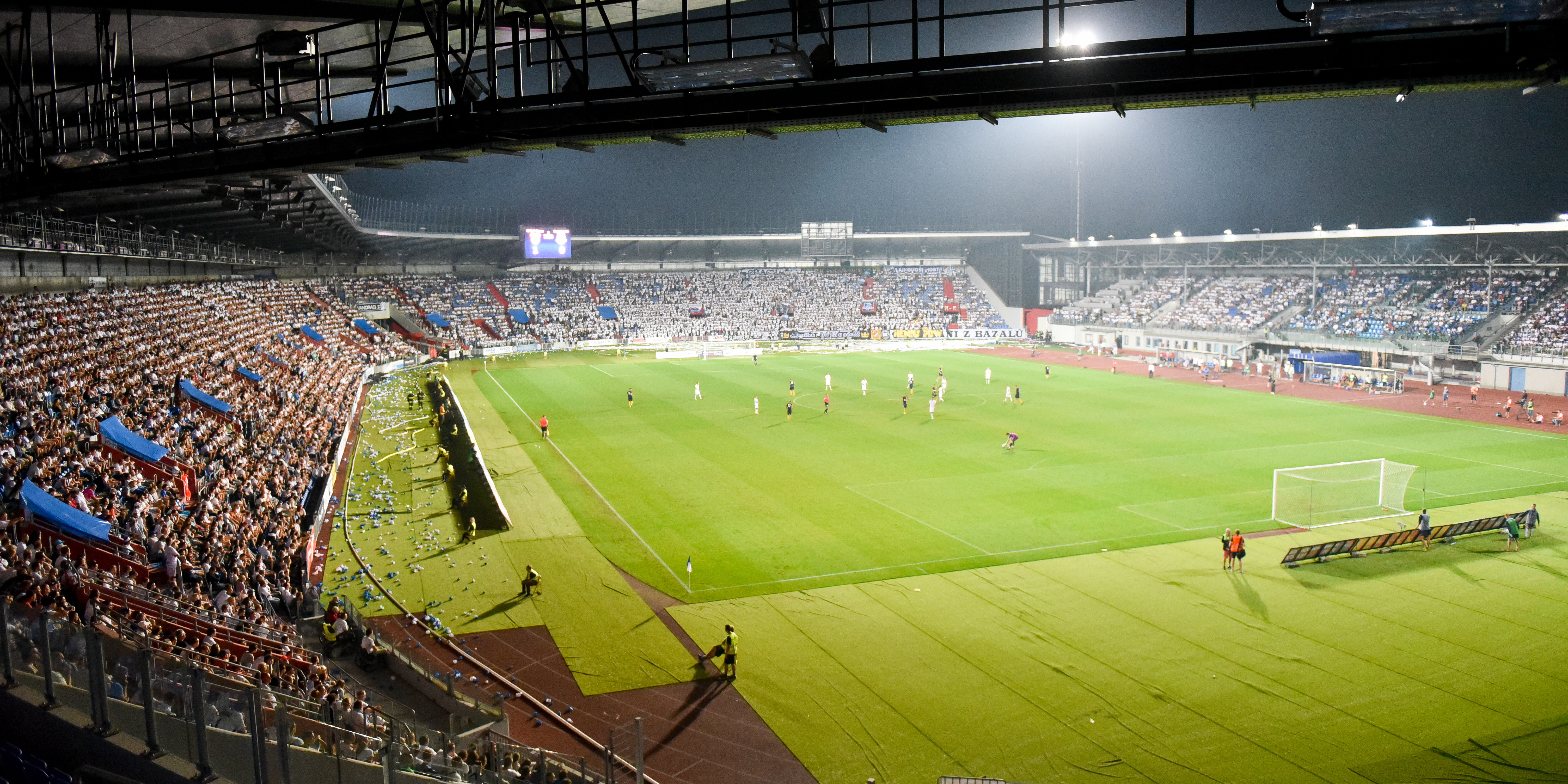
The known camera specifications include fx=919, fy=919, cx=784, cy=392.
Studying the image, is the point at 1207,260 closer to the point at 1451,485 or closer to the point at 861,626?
the point at 1451,485

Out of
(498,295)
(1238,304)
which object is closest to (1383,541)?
(1238,304)

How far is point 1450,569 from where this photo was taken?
21.5 meters

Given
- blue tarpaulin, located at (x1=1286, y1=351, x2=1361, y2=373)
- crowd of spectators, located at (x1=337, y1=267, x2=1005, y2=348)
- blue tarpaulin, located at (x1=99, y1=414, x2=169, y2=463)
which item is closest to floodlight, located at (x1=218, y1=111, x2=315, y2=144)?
blue tarpaulin, located at (x1=99, y1=414, x2=169, y2=463)

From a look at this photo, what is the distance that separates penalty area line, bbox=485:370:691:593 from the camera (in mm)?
22203

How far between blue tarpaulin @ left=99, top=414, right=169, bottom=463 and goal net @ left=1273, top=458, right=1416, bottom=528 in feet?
95.7

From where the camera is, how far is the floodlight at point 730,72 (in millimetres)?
8641

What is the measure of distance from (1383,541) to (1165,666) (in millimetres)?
10498

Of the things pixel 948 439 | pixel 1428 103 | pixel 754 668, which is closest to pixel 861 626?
pixel 754 668

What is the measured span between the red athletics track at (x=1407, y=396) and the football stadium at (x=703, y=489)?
628mm

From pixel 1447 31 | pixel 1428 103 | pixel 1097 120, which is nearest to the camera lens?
pixel 1447 31

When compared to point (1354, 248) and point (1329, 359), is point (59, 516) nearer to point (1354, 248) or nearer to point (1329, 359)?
point (1329, 359)

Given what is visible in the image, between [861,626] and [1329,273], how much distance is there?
2667 inches

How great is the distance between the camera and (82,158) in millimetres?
14031

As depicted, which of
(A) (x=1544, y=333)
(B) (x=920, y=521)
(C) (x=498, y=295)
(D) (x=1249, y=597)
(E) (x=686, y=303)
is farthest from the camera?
(E) (x=686, y=303)
